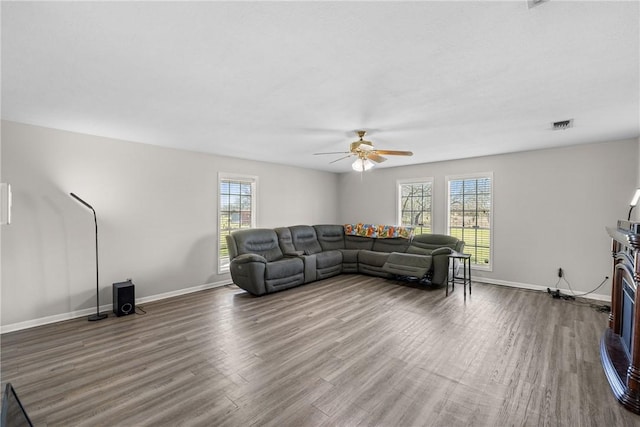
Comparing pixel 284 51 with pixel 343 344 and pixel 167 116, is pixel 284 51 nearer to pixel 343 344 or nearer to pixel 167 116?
pixel 167 116

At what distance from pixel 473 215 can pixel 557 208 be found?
1308mm

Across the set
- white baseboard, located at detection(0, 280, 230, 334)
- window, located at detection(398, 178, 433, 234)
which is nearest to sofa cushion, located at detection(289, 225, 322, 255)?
white baseboard, located at detection(0, 280, 230, 334)

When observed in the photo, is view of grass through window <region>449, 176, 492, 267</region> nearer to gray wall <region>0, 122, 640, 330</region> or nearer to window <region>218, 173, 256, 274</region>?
gray wall <region>0, 122, 640, 330</region>

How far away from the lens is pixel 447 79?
2223 millimetres

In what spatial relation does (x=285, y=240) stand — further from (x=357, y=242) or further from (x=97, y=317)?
(x=97, y=317)

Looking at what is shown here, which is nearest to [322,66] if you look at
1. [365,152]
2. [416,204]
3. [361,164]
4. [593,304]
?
[365,152]

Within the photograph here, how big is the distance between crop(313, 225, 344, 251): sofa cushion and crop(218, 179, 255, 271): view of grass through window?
169 centimetres

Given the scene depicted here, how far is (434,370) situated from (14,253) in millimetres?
4772

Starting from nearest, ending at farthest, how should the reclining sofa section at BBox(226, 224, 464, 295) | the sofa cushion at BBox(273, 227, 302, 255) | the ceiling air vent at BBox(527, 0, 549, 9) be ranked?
the ceiling air vent at BBox(527, 0, 549, 9) < the reclining sofa section at BBox(226, 224, 464, 295) < the sofa cushion at BBox(273, 227, 302, 255)

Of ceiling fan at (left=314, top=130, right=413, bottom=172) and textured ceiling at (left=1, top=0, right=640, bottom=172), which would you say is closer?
textured ceiling at (left=1, top=0, right=640, bottom=172)

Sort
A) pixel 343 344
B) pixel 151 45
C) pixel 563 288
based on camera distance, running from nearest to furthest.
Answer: pixel 151 45
pixel 343 344
pixel 563 288

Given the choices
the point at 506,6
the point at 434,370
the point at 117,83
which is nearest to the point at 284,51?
the point at 506,6

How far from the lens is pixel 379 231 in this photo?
6484mm

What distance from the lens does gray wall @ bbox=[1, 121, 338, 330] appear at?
331 cm
